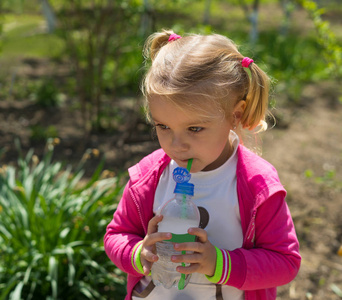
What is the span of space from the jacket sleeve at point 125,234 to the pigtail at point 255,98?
19.3 inches

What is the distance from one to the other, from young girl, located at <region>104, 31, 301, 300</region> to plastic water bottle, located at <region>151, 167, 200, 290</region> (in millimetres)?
34

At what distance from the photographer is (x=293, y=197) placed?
4.06 meters

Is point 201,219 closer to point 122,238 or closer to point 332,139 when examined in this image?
point 122,238

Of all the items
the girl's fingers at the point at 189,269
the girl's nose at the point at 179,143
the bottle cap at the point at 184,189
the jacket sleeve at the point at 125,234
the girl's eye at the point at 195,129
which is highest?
the girl's eye at the point at 195,129

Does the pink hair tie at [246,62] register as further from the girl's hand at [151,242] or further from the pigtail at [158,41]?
the girl's hand at [151,242]

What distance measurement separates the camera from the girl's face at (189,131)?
1.40 meters

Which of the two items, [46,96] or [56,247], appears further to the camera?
[46,96]

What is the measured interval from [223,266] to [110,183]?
6.06 feet

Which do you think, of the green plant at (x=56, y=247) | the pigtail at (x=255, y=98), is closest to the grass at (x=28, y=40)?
the green plant at (x=56, y=247)

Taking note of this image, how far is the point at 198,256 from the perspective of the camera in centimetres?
134

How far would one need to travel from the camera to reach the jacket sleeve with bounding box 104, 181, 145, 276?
155cm

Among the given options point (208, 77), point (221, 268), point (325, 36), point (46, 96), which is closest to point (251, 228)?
point (221, 268)

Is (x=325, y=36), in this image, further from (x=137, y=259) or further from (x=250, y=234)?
(x=137, y=259)

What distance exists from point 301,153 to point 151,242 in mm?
4031
